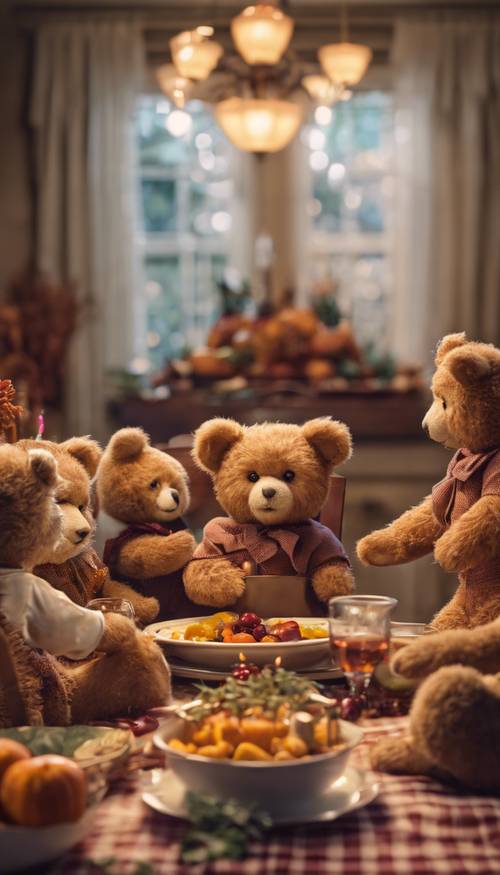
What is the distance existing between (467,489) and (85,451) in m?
0.52

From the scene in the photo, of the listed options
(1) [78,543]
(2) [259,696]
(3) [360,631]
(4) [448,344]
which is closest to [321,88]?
(4) [448,344]

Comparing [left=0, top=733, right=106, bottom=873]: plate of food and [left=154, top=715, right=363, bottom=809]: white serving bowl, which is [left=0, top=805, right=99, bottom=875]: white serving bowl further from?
[left=154, top=715, right=363, bottom=809]: white serving bowl

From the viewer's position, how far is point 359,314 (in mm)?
5508

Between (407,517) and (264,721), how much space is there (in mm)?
597

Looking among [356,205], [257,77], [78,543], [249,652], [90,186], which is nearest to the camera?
[249,652]

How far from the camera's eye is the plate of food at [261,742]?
0.88m

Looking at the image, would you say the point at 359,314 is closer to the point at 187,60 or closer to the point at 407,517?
the point at 187,60

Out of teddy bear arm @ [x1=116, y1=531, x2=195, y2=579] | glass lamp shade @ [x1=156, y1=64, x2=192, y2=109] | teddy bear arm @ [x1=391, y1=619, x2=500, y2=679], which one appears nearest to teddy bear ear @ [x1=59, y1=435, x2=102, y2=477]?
teddy bear arm @ [x1=116, y1=531, x2=195, y2=579]

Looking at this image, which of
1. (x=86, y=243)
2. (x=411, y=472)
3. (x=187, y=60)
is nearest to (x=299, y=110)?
(x=187, y=60)

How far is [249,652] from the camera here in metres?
1.23

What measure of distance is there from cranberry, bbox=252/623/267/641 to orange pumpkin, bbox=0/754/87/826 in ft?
1.48

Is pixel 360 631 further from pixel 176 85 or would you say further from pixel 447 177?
pixel 447 177

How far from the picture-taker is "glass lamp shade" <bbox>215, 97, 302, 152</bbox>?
3.34 metres

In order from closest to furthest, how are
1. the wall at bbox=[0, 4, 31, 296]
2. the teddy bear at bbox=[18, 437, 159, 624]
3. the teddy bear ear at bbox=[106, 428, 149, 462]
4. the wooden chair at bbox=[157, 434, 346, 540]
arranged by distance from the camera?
the teddy bear at bbox=[18, 437, 159, 624] → the teddy bear ear at bbox=[106, 428, 149, 462] → the wooden chair at bbox=[157, 434, 346, 540] → the wall at bbox=[0, 4, 31, 296]
